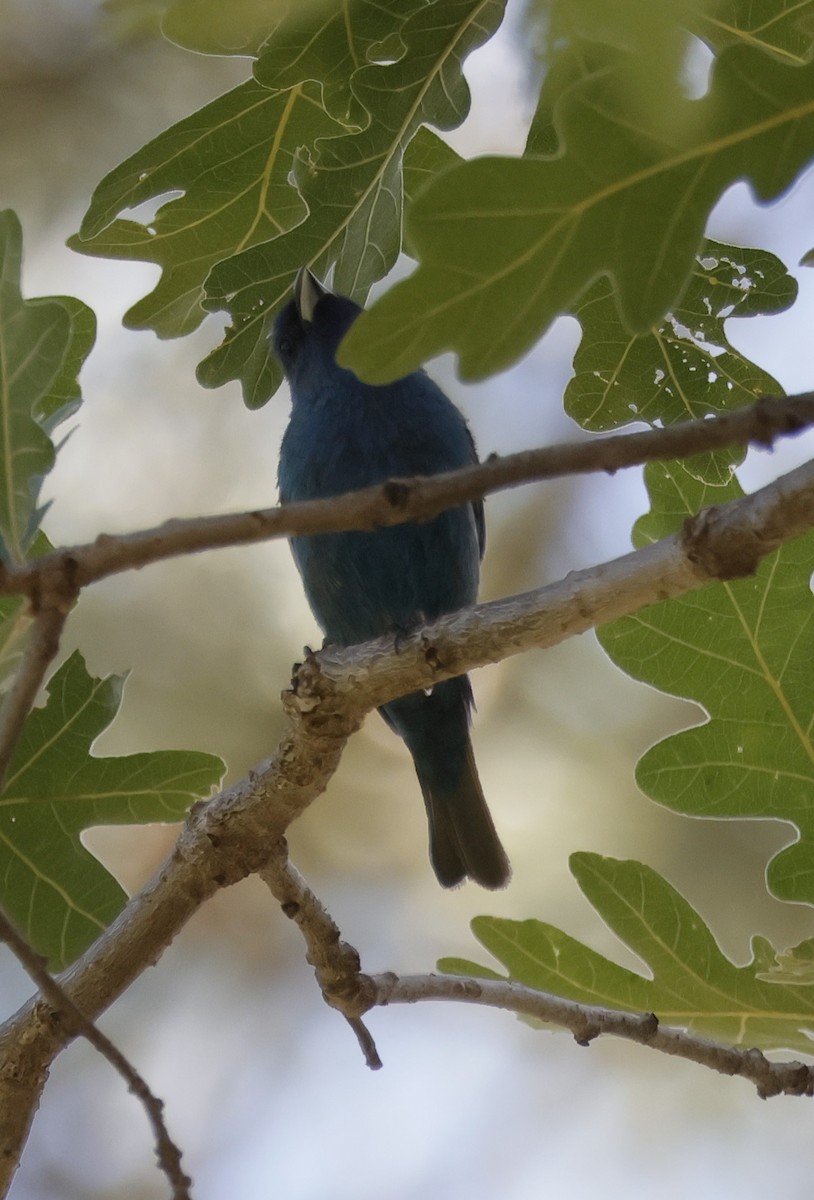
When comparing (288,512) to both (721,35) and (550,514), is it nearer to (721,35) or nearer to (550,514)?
(721,35)

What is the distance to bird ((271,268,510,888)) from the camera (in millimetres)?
3264

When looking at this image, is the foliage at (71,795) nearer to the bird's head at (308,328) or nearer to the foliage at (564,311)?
the foliage at (564,311)

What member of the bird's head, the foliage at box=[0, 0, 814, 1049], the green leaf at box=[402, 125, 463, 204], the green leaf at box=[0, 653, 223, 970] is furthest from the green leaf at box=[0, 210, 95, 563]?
the bird's head

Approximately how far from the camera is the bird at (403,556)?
3264 millimetres

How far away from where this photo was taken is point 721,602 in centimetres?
241

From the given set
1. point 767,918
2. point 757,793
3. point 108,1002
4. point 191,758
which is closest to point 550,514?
point 767,918

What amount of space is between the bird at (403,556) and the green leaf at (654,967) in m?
0.73

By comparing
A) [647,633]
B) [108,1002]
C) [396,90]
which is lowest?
[108,1002]

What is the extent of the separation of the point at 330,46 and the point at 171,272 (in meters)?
0.55

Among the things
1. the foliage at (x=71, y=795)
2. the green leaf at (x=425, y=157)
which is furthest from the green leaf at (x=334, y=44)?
the foliage at (x=71, y=795)

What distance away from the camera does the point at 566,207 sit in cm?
134

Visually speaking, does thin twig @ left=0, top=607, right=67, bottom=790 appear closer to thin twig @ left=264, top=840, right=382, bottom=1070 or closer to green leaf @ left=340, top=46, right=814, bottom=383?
green leaf @ left=340, top=46, right=814, bottom=383

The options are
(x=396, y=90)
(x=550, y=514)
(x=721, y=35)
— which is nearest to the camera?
(x=721, y=35)

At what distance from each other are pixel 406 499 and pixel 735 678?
130 cm
